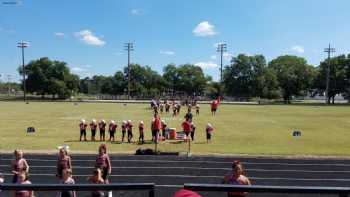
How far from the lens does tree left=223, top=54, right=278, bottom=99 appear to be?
125 metres

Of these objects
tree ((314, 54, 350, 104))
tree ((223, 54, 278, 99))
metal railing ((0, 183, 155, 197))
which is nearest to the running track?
metal railing ((0, 183, 155, 197))

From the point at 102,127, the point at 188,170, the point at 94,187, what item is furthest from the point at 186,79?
the point at 94,187

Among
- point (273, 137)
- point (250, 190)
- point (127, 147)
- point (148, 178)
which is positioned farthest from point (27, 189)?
point (273, 137)

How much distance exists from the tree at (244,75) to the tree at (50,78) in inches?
1947

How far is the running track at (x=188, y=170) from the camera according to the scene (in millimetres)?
14531

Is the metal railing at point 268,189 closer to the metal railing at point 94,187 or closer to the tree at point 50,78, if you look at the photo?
the metal railing at point 94,187

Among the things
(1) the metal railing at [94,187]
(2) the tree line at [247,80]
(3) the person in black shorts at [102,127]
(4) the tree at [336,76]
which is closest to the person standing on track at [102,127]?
(3) the person in black shorts at [102,127]

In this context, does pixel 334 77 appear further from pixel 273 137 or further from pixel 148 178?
pixel 148 178

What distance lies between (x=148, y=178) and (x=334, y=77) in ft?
336

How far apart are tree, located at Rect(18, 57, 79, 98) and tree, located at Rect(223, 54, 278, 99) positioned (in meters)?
49.5

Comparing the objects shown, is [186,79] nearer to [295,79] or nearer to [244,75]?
[244,75]

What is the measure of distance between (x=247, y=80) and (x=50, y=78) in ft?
201

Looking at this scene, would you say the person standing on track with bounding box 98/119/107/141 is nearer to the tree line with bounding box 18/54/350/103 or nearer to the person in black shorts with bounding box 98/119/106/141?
the person in black shorts with bounding box 98/119/106/141

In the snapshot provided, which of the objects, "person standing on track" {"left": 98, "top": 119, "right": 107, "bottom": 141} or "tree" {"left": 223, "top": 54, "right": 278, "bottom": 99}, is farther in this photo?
"tree" {"left": 223, "top": 54, "right": 278, "bottom": 99}
